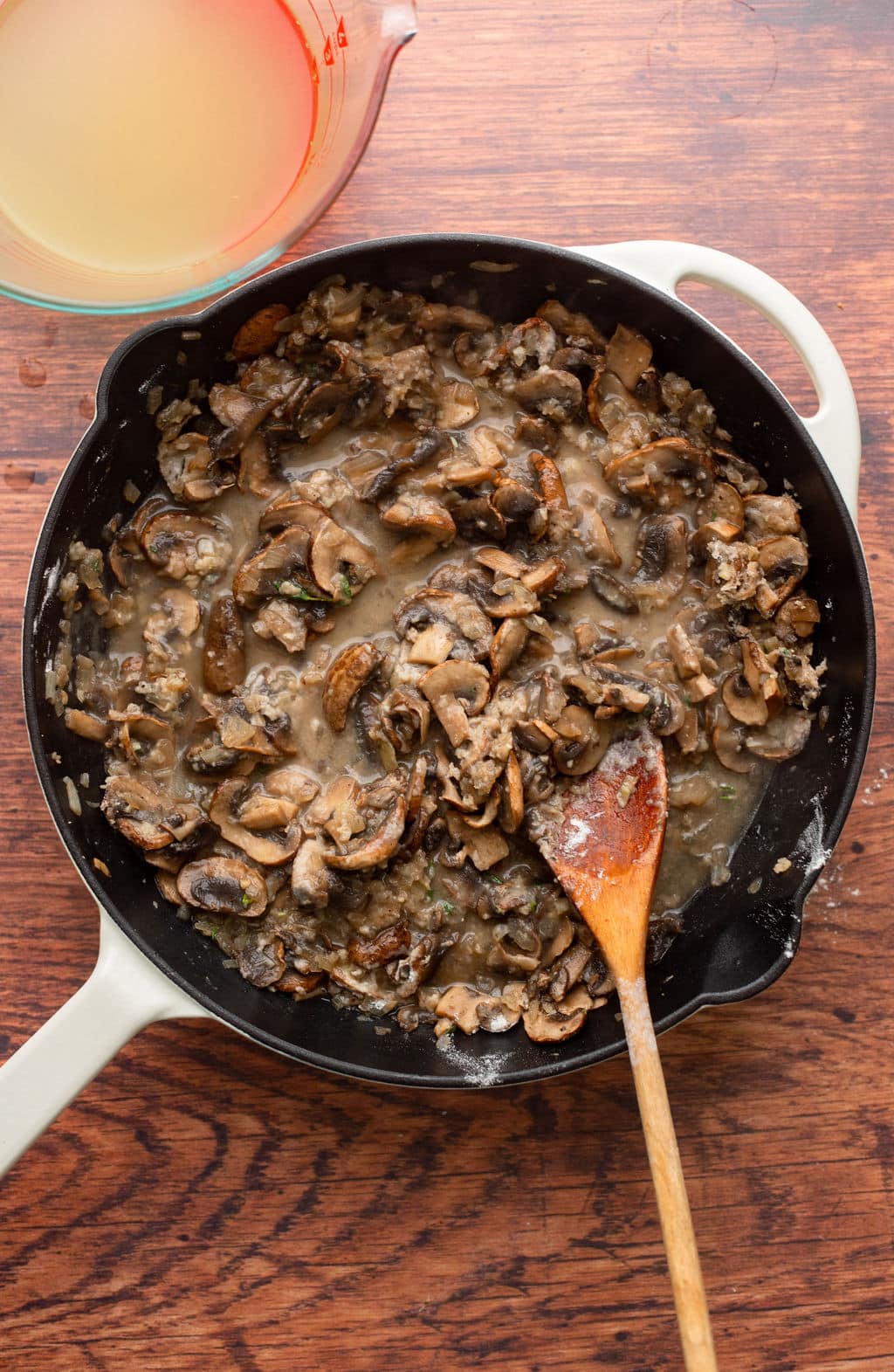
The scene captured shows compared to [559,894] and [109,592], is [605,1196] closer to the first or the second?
[559,894]

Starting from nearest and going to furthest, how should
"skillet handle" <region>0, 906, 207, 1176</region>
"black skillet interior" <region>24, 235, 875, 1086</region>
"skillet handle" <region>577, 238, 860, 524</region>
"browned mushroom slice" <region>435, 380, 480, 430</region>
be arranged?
"skillet handle" <region>0, 906, 207, 1176</region>
"black skillet interior" <region>24, 235, 875, 1086</region>
"skillet handle" <region>577, 238, 860, 524</region>
"browned mushroom slice" <region>435, 380, 480, 430</region>

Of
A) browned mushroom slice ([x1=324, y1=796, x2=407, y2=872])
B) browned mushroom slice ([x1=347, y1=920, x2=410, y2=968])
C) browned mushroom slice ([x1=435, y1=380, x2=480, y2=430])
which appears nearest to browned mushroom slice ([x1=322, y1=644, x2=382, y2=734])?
browned mushroom slice ([x1=324, y1=796, x2=407, y2=872])

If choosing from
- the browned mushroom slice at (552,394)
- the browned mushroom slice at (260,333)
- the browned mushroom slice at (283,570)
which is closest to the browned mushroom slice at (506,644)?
the browned mushroom slice at (283,570)

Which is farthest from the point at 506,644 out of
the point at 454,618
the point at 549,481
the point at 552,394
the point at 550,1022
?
the point at 550,1022

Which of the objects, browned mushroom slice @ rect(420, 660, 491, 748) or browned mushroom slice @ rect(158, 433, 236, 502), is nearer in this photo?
browned mushroom slice @ rect(420, 660, 491, 748)

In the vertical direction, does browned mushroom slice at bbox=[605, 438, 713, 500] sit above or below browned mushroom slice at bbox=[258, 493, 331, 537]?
below

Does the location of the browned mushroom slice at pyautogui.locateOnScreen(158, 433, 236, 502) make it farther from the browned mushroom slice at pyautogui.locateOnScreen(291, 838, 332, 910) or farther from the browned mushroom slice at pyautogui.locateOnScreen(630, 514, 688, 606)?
the browned mushroom slice at pyautogui.locateOnScreen(630, 514, 688, 606)
